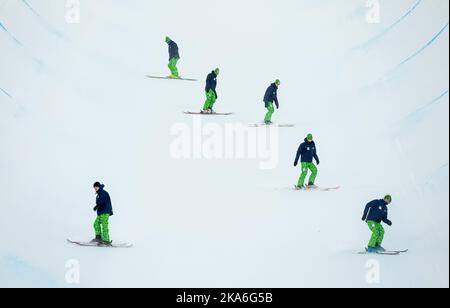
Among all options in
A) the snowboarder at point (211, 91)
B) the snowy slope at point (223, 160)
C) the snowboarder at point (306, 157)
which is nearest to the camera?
the snowy slope at point (223, 160)

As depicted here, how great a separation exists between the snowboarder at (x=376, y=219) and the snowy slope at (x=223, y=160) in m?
0.14

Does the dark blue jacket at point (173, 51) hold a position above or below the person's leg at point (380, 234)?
above

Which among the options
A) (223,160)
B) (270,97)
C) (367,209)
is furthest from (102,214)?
(367,209)

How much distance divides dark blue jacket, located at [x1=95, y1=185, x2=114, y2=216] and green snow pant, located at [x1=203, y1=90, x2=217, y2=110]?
1.73 meters

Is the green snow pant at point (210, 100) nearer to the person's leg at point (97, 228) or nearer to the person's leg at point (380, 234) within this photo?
the person's leg at point (97, 228)

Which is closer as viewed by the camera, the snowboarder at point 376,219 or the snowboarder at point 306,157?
the snowboarder at point 376,219

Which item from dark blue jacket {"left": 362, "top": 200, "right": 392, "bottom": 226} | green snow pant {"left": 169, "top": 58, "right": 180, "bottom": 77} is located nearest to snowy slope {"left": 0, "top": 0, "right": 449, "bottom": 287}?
green snow pant {"left": 169, "top": 58, "right": 180, "bottom": 77}

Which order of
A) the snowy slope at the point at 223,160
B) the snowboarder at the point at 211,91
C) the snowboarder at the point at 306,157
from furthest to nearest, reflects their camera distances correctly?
the snowboarder at the point at 211,91, the snowboarder at the point at 306,157, the snowy slope at the point at 223,160

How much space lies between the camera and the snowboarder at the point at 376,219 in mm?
8484

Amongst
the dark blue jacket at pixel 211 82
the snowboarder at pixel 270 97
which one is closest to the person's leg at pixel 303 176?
the snowboarder at pixel 270 97

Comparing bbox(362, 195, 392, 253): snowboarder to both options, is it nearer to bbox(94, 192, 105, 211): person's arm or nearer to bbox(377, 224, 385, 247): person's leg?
bbox(377, 224, 385, 247): person's leg
